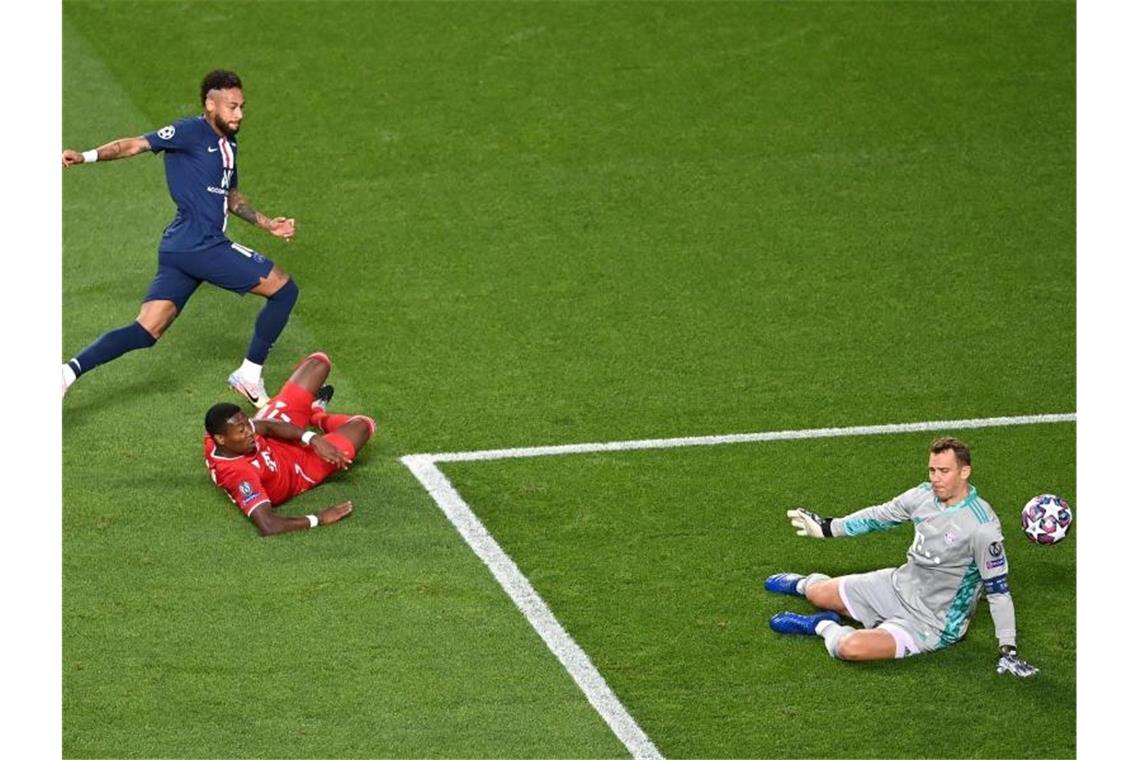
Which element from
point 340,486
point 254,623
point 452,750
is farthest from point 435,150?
point 452,750

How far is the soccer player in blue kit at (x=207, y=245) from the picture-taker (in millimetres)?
12242

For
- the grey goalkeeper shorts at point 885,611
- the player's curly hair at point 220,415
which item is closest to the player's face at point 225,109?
the player's curly hair at point 220,415

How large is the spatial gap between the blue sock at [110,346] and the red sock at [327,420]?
3.67ft

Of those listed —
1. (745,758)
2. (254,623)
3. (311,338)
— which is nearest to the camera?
(745,758)

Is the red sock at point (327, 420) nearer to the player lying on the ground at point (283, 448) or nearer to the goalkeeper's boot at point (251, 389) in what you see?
the player lying on the ground at point (283, 448)

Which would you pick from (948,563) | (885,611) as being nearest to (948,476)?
(948,563)

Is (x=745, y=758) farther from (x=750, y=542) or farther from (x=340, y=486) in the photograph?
(x=340, y=486)

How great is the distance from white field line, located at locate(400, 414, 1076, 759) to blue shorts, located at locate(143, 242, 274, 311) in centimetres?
147

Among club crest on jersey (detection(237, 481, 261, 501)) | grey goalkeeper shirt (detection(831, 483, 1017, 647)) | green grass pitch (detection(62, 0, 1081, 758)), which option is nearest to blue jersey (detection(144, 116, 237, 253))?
green grass pitch (detection(62, 0, 1081, 758))

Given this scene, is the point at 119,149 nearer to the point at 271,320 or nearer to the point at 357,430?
the point at 271,320

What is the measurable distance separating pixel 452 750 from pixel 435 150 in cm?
802

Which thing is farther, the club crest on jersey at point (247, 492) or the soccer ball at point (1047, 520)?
the club crest on jersey at point (247, 492)

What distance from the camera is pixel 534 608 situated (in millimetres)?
10859

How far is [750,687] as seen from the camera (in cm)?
1015
